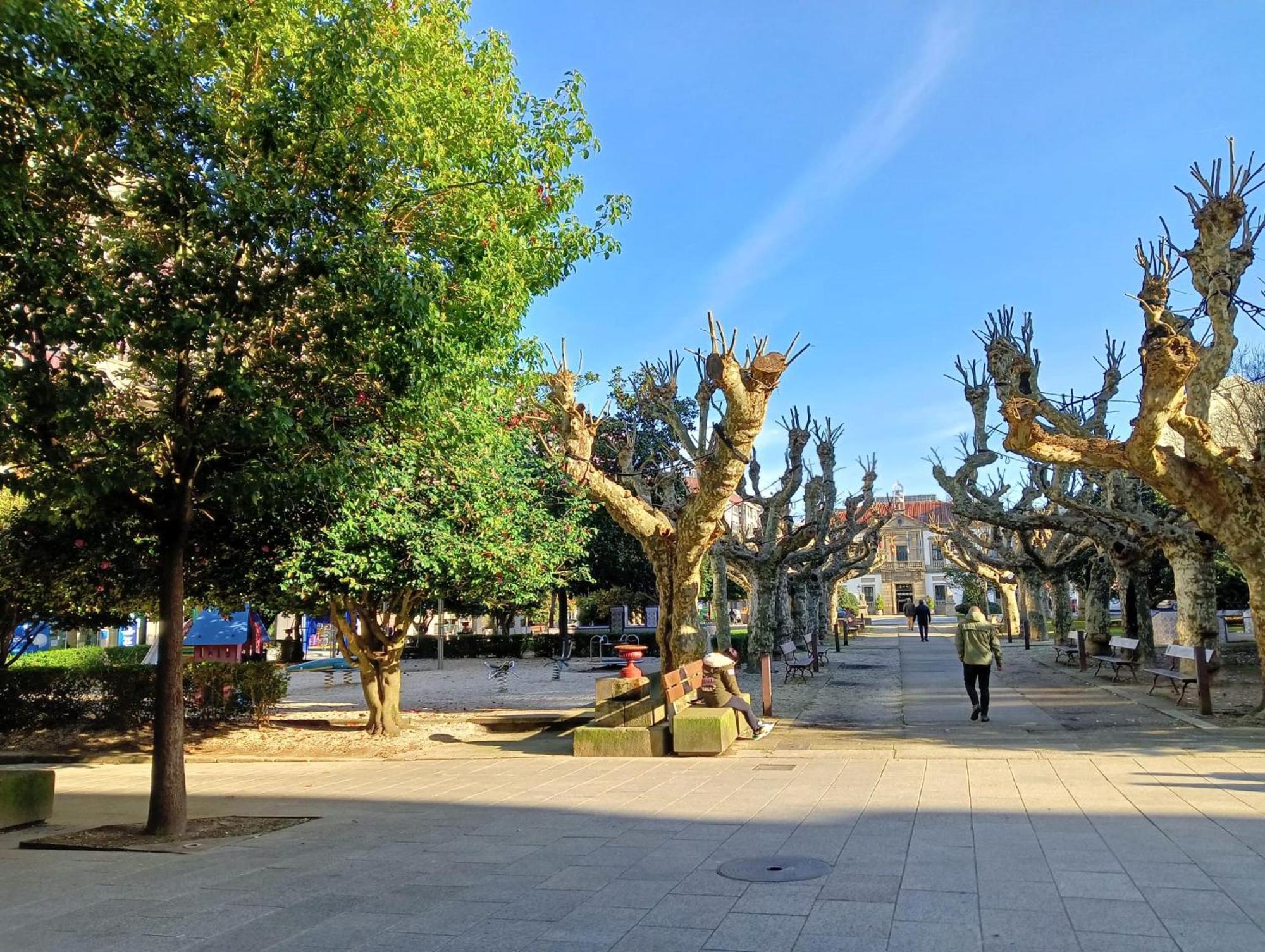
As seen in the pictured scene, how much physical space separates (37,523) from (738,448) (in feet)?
30.8

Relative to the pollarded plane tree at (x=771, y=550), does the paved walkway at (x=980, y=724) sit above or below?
below

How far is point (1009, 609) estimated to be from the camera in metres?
40.7

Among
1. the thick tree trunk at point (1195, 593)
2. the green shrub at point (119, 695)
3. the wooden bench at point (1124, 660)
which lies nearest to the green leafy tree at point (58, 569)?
the green shrub at point (119, 695)

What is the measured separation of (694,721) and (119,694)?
10183 millimetres

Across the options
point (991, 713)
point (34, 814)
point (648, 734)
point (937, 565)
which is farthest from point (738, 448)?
point (937, 565)

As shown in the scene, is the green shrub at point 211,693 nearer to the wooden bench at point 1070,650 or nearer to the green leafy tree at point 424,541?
the green leafy tree at point 424,541

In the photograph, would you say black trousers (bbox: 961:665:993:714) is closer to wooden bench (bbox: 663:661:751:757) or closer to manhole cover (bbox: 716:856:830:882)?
wooden bench (bbox: 663:661:751:757)

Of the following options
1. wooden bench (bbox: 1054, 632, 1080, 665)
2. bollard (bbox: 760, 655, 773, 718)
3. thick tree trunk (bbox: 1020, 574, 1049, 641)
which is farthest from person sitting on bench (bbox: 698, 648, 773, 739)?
thick tree trunk (bbox: 1020, 574, 1049, 641)

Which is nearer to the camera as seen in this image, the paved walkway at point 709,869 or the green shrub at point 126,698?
the paved walkway at point 709,869

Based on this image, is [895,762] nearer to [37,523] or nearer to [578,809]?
[578,809]

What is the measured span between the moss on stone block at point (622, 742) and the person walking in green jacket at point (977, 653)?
4.45m

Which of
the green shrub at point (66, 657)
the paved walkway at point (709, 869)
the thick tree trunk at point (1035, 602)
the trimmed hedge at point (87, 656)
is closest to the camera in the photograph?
the paved walkway at point (709, 869)

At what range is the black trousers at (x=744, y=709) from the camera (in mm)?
11734

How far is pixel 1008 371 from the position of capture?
1358 centimetres
